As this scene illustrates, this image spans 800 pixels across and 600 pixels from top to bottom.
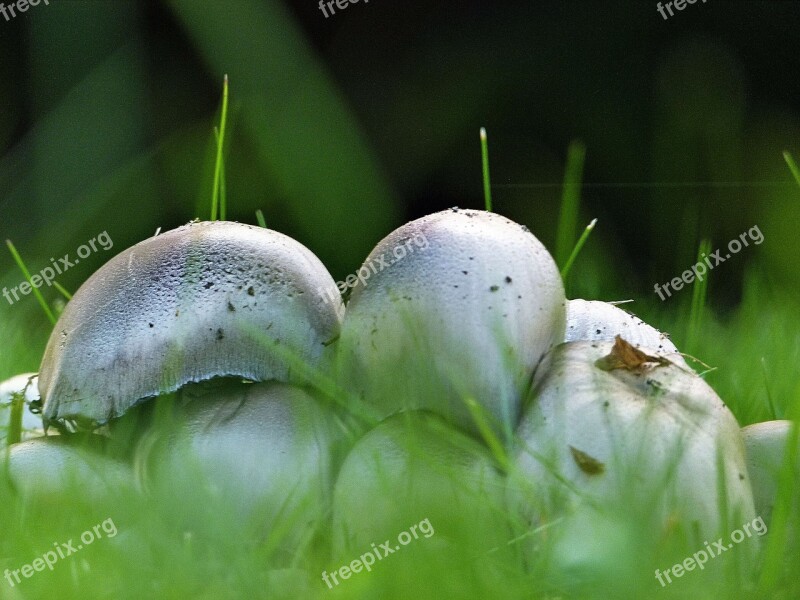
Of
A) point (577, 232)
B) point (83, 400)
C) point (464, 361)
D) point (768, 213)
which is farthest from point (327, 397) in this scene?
point (577, 232)

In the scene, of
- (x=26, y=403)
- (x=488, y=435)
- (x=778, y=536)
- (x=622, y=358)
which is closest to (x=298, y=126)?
(x=26, y=403)

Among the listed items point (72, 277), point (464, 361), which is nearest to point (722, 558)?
point (464, 361)

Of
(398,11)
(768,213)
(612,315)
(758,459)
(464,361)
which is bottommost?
(768,213)

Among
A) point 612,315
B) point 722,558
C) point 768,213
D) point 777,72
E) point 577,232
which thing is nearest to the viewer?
point 722,558

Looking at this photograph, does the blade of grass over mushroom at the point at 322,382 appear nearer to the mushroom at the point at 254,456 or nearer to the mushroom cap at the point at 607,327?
the mushroom at the point at 254,456

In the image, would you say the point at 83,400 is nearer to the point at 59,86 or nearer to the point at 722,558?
the point at 722,558

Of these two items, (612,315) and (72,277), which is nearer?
(612,315)

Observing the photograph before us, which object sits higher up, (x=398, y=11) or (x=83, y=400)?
(x=398, y=11)

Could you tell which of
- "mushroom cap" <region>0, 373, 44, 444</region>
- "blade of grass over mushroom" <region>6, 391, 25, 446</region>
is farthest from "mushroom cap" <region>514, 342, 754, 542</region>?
"mushroom cap" <region>0, 373, 44, 444</region>

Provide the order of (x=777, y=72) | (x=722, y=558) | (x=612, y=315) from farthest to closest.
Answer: (x=777, y=72), (x=612, y=315), (x=722, y=558)
